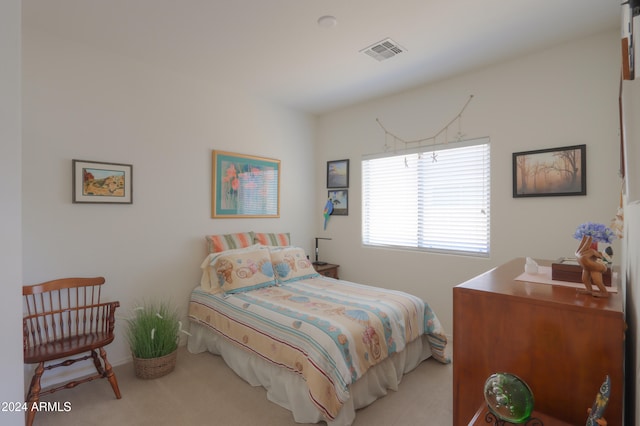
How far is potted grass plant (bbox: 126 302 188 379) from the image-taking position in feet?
8.16

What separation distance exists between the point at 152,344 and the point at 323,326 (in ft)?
4.77

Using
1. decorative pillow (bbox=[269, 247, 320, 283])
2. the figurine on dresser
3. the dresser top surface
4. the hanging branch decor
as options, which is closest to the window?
the hanging branch decor

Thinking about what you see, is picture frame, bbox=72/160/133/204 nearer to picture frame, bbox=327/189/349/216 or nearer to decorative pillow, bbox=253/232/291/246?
decorative pillow, bbox=253/232/291/246

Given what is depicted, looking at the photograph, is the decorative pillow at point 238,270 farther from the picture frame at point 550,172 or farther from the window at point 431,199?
A: the picture frame at point 550,172

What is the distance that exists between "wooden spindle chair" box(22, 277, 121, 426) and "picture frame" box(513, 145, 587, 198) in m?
3.49

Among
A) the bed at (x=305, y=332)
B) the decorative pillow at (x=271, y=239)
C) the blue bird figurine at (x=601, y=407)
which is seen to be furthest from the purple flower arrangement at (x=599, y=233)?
the decorative pillow at (x=271, y=239)

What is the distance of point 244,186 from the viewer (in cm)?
368

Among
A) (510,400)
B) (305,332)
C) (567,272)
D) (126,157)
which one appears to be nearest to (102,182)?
(126,157)

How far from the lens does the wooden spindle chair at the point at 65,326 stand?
2.01 meters

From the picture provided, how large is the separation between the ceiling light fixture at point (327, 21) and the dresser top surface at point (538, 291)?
1962 mm

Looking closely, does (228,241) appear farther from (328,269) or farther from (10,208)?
(10,208)

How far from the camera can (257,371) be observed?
2.38 metres

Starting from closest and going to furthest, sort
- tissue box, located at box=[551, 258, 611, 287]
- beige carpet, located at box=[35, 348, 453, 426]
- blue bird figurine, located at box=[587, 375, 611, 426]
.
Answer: blue bird figurine, located at box=[587, 375, 611, 426], tissue box, located at box=[551, 258, 611, 287], beige carpet, located at box=[35, 348, 453, 426]

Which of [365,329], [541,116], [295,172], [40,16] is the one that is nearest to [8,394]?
[365,329]
